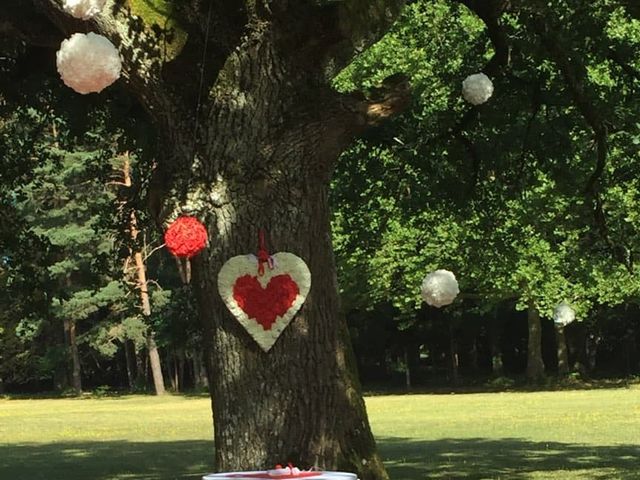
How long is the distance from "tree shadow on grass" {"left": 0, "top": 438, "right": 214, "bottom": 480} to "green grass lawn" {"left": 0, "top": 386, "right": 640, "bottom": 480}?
0.07 feet

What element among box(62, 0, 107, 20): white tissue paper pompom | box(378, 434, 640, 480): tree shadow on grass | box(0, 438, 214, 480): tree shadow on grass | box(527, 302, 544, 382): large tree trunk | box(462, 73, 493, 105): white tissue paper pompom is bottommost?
box(378, 434, 640, 480): tree shadow on grass

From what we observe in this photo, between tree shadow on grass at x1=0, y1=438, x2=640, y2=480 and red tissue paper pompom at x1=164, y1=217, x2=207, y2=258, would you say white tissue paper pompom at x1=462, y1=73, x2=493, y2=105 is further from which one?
tree shadow on grass at x1=0, y1=438, x2=640, y2=480

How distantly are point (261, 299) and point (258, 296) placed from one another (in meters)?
0.03

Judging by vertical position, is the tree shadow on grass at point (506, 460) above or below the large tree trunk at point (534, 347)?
below

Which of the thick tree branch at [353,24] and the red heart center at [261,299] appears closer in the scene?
the red heart center at [261,299]

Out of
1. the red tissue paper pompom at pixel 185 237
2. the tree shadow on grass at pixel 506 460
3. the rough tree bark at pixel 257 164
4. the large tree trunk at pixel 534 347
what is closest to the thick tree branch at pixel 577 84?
the tree shadow on grass at pixel 506 460

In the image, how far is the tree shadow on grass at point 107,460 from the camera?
15.8 m

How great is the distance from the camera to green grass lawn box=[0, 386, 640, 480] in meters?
15.2

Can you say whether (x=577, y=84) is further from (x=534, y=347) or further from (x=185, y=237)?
(x=534, y=347)

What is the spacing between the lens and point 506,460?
16.1 meters

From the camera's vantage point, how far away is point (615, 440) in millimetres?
19125

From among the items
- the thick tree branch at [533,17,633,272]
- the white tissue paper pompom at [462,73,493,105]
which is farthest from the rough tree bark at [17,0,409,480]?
the thick tree branch at [533,17,633,272]

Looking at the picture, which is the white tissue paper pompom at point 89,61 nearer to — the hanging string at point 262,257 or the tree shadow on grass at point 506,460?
the hanging string at point 262,257

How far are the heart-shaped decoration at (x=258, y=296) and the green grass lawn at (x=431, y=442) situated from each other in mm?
7841
